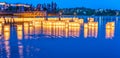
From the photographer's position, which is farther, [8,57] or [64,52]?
[64,52]

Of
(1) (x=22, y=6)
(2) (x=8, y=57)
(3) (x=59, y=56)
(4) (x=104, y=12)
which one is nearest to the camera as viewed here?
(2) (x=8, y=57)

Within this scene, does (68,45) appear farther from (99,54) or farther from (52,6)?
(52,6)

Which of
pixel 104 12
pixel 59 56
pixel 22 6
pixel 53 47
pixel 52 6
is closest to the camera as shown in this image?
pixel 59 56

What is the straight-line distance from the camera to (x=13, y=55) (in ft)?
54.5

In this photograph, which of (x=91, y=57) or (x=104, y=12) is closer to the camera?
(x=91, y=57)

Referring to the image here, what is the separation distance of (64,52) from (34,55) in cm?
218

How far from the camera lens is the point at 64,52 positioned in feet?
61.0

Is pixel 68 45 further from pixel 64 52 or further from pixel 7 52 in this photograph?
pixel 7 52

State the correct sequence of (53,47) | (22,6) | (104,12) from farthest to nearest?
(104,12)
(22,6)
(53,47)

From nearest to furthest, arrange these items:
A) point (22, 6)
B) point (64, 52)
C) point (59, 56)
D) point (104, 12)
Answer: point (59, 56), point (64, 52), point (22, 6), point (104, 12)

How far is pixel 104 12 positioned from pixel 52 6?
140ft

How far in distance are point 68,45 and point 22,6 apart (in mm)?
80193

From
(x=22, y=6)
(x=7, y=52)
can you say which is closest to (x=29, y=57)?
(x=7, y=52)

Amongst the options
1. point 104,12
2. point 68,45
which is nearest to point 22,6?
point 104,12
